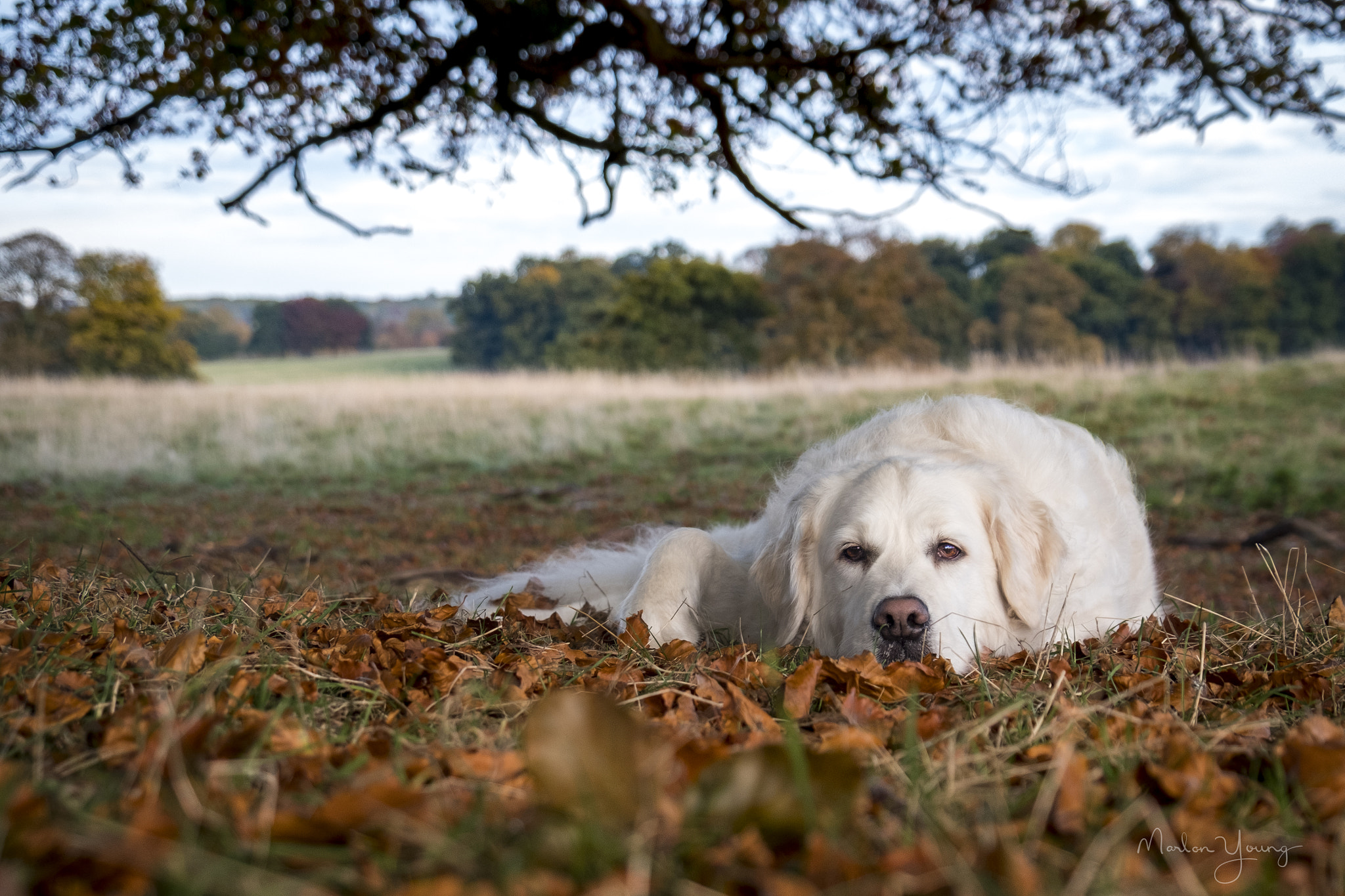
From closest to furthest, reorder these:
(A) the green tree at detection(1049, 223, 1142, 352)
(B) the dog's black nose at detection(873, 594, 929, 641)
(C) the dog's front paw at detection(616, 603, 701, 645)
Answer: (B) the dog's black nose at detection(873, 594, 929, 641), (C) the dog's front paw at detection(616, 603, 701, 645), (A) the green tree at detection(1049, 223, 1142, 352)

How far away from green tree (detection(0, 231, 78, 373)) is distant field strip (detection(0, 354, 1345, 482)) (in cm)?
1028

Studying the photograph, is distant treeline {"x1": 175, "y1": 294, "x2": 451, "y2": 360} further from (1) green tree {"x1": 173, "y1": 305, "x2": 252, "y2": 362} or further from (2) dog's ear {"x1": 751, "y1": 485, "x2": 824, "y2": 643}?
(2) dog's ear {"x1": 751, "y1": 485, "x2": 824, "y2": 643}

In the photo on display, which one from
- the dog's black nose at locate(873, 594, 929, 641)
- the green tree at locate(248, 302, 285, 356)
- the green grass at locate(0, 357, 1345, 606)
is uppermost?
the green tree at locate(248, 302, 285, 356)

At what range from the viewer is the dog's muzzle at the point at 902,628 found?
102 inches

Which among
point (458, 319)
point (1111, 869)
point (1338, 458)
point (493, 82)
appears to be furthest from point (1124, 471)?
point (458, 319)

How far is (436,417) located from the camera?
52.0ft

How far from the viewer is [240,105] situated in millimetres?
6809

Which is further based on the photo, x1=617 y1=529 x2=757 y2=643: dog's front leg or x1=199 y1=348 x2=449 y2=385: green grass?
x1=199 y1=348 x2=449 y2=385: green grass

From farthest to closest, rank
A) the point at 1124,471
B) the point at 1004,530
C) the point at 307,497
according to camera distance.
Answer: the point at 307,497
the point at 1124,471
the point at 1004,530

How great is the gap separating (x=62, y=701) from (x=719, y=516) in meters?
6.88

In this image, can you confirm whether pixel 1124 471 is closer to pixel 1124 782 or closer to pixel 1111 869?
pixel 1124 782

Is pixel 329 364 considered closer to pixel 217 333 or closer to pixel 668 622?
pixel 217 333

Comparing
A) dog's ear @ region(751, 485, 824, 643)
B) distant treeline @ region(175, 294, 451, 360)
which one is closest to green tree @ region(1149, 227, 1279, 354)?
distant treeline @ region(175, 294, 451, 360)

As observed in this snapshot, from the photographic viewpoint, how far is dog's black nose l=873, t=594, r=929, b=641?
259 centimetres
